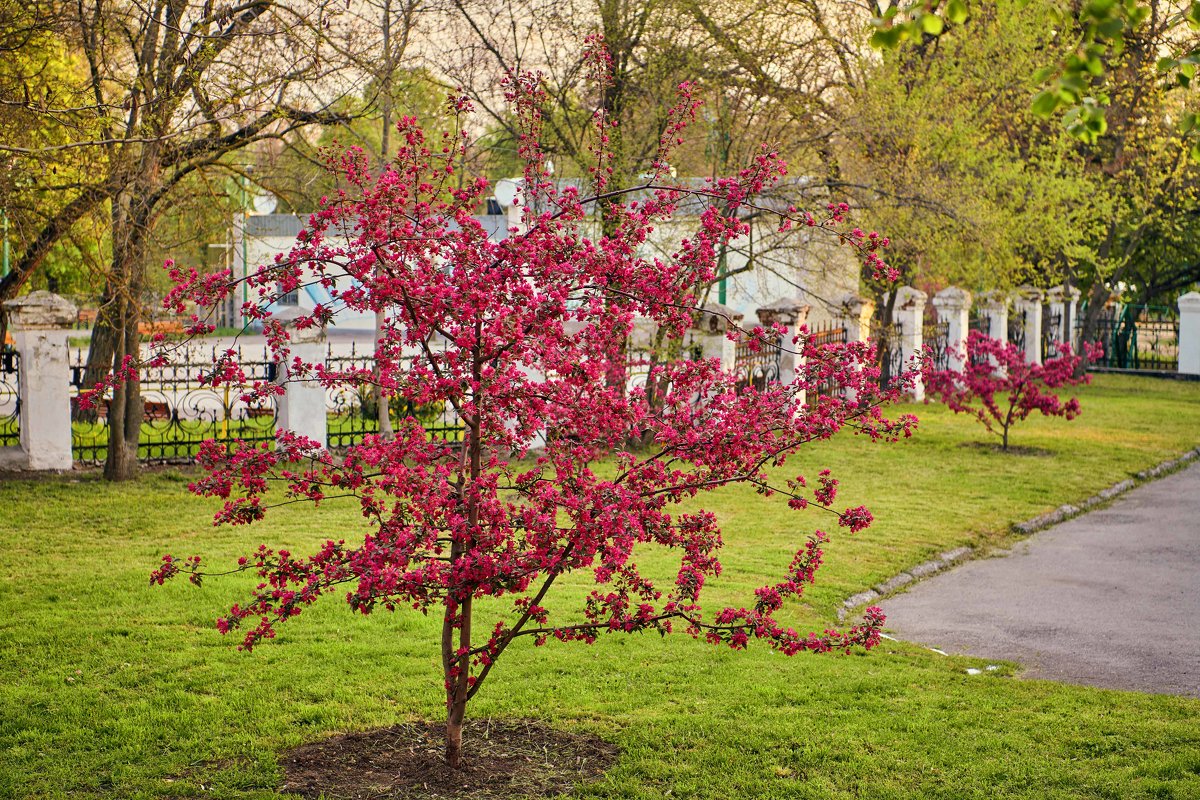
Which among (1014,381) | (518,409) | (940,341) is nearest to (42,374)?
(518,409)

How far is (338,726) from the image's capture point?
6.18m

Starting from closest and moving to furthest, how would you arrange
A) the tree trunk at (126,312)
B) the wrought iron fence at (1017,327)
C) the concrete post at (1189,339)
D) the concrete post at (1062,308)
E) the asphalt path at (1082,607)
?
the asphalt path at (1082,607)
the tree trunk at (126,312)
the wrought iron fence at (1017,327)
the concrete post at (1189,339)
the concrete post at (1062,308)

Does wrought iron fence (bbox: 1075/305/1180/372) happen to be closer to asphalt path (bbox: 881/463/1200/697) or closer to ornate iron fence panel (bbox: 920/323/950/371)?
ornate iron fence panel (bbox: 920/323/950/371)

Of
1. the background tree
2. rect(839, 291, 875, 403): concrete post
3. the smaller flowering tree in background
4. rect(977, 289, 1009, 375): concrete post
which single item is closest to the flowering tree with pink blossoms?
the background tree

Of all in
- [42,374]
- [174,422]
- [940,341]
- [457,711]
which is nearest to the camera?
[457,711]

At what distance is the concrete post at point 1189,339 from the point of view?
2712 cm

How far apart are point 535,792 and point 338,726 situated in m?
1.26

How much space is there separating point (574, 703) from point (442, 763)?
1.06m

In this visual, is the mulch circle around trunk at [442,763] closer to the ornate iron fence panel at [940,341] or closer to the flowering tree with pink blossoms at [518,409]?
the flowering tree with pink blossoms at [518,409]

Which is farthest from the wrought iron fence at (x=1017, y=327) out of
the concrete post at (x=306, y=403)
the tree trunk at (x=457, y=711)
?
the tree trunk at (x=457, y=711)

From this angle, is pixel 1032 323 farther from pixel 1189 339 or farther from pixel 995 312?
pixel 1189 339

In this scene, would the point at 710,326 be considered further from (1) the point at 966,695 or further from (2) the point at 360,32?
(1) the point at 966,695

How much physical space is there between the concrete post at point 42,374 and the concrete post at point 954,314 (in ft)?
49.6

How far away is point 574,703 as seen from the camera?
654cm
